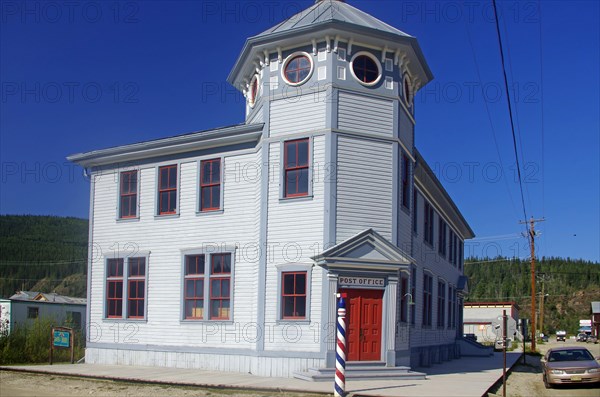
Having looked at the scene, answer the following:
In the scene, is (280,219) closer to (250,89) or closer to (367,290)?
(367,290)

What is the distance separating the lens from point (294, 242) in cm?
2212

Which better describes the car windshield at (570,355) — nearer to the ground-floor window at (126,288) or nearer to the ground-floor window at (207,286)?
the ground-floor window at (207,286)

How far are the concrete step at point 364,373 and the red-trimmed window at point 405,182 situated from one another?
562 cm

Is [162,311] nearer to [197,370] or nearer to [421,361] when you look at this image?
[197,370]

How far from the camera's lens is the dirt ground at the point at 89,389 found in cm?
1830

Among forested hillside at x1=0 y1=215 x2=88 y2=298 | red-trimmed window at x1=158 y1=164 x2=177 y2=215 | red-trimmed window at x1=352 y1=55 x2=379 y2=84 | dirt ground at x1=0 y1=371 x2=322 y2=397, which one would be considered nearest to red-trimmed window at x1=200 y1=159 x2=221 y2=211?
red-trimmed window at x1=158 y1=164 x2=177 y2=215

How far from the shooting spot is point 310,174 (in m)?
22.1

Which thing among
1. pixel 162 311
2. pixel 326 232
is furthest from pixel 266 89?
pixel 162 311

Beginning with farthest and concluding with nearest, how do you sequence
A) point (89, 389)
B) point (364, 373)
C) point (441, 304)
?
point (441, 304)
point (364, 373)
point (89, 389)

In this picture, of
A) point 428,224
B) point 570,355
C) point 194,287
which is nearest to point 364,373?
point 194,287

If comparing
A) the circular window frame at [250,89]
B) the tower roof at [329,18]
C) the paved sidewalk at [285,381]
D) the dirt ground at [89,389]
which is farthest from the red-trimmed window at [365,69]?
the dirt ground at [89,389]

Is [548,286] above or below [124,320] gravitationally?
below

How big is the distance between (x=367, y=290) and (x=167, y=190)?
8.74 metres

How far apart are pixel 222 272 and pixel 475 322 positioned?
57028mm
